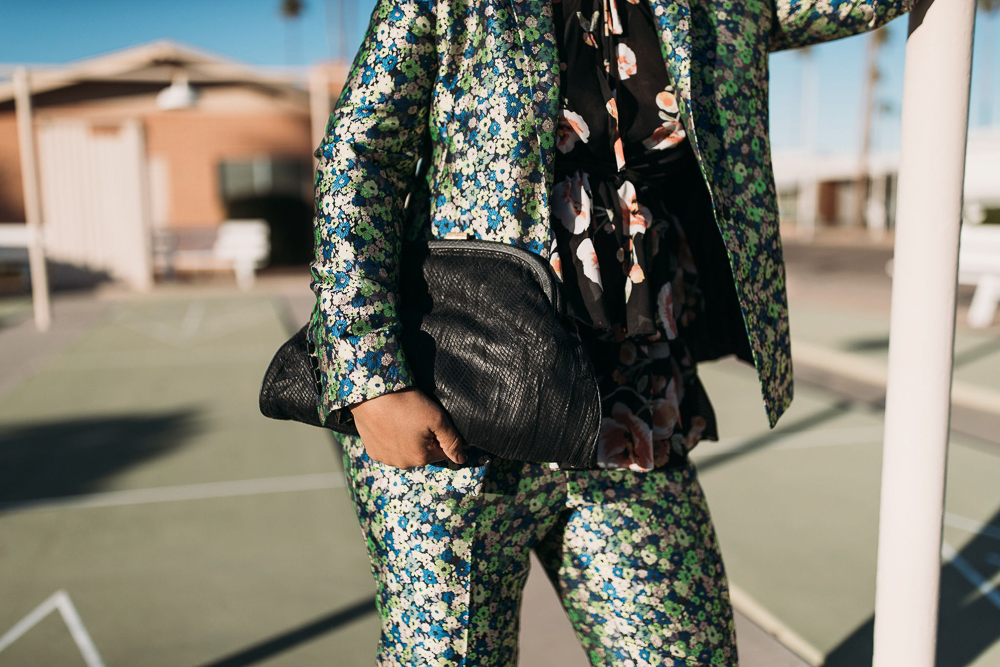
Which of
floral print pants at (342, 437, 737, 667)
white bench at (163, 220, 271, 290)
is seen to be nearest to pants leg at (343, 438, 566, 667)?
floral print pants at (342, 437, 737, 667)

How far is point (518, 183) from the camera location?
1.13 metres

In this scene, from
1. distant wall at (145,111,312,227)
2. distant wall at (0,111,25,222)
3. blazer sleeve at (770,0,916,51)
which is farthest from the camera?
distant wall at (145,111,312,227)

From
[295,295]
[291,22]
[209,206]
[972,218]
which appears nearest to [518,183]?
[295,295]

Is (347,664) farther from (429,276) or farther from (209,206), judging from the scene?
(209,206)

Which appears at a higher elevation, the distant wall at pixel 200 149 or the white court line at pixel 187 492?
the distant wall at pixel 200 149

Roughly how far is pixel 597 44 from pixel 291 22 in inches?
2145

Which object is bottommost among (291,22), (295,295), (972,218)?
(295,295)

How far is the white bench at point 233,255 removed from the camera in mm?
14797

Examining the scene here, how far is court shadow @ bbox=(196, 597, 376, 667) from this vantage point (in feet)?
7.69

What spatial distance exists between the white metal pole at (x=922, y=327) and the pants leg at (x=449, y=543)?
1.74 feet

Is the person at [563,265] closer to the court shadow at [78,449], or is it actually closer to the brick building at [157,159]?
the court shadow at [78,449]

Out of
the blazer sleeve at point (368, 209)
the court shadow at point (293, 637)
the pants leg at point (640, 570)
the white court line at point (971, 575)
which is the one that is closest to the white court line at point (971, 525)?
the white court line at point (971, 575)

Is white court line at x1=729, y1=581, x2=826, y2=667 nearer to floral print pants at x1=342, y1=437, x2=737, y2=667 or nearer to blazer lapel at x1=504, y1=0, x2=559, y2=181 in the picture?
floral print pants at x1=342, y1=437, x2=737, y2=667

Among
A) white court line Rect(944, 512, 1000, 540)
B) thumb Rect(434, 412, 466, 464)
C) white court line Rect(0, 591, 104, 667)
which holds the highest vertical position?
thumb Rect(434, 412, 466, 464)
